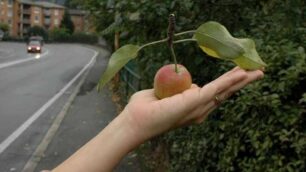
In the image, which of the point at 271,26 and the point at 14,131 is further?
the point at 14,131

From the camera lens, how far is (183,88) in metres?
1.36

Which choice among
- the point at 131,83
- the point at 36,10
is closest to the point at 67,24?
the point at 36,10

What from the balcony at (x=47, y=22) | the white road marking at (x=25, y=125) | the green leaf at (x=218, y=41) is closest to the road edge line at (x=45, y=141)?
the white road marking at (x=25, y=125)

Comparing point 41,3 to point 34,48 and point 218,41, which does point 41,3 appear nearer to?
point 34,48

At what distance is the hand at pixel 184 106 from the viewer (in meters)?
1.31

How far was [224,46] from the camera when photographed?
1.33 meters

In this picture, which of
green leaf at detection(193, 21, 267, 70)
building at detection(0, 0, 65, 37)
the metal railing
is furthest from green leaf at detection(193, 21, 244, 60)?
building at detection(0, 0, 65, 37)

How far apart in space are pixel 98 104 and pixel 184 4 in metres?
10.9

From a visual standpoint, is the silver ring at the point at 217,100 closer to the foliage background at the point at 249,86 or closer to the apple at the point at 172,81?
the apple at the point at 172,81

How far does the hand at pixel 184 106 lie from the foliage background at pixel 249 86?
236cm

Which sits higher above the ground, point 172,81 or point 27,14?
point 172,81

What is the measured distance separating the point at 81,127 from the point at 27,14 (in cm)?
13137

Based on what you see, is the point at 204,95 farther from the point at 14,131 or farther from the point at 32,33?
the point at 32,33

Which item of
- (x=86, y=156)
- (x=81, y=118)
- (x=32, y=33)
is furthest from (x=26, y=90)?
(x=32, y=33)
